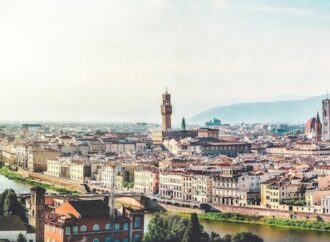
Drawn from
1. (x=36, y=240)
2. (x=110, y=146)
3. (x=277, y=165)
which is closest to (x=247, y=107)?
(x=110, y=146)

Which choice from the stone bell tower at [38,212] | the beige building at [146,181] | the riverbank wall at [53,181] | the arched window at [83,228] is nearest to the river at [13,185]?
the riverbank wall at [53,181]

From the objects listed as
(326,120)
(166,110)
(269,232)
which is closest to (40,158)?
(166,110)

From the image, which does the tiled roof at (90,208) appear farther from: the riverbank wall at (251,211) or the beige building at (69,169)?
the beige building at (69,169)

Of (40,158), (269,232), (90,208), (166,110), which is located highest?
(166,110)

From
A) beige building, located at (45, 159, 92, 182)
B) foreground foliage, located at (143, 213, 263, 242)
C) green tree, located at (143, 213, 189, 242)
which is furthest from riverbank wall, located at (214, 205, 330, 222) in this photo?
beige building, located at (45, 159, 92, 182)

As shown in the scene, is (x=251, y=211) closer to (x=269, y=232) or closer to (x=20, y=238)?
(x=269, y=232)

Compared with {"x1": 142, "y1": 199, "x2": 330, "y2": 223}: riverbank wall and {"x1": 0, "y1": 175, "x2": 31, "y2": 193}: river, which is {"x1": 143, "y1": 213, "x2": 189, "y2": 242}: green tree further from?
{"x1": 0, "y1": 175, "x2": 31, "y2": 193}: river

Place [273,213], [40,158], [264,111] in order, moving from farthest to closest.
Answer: [264,111] → [40,158] → [273,213]
